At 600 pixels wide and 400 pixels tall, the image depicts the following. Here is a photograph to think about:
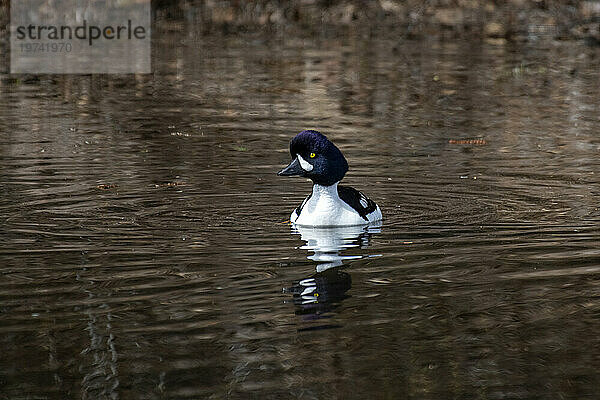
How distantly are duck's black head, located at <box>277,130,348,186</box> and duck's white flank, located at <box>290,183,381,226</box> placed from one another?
11 cm

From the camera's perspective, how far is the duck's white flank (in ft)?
33.9

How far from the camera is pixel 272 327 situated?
717 cm

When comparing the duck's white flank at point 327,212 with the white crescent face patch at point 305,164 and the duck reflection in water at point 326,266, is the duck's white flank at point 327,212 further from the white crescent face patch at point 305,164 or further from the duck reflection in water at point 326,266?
the white crescent face patch at point 305,164

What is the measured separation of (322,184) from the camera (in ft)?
34.2

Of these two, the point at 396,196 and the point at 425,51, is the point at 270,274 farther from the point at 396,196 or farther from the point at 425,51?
the point at 425,51

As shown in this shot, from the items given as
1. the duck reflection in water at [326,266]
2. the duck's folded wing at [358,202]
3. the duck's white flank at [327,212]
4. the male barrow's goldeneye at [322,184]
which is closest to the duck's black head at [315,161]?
the male barrow's goldeneye at [322,184]

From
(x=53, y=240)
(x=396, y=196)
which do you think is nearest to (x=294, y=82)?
(x=396, y=196)

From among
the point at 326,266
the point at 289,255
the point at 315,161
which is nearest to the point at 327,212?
the point at 315,161

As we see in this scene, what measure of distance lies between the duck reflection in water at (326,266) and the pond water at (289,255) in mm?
29

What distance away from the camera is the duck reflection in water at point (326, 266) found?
25.5 ft

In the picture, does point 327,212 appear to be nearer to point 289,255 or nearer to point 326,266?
point 289,255

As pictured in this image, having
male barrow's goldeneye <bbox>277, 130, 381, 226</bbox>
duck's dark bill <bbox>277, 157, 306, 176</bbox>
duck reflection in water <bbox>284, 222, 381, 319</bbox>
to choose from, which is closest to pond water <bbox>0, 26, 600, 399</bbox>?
duck reflection in water <bbox>284, 222, 381, 319</bbox>

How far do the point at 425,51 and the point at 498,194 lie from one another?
1693cm

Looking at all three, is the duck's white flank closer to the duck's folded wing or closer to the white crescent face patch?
the duck's folded wing
